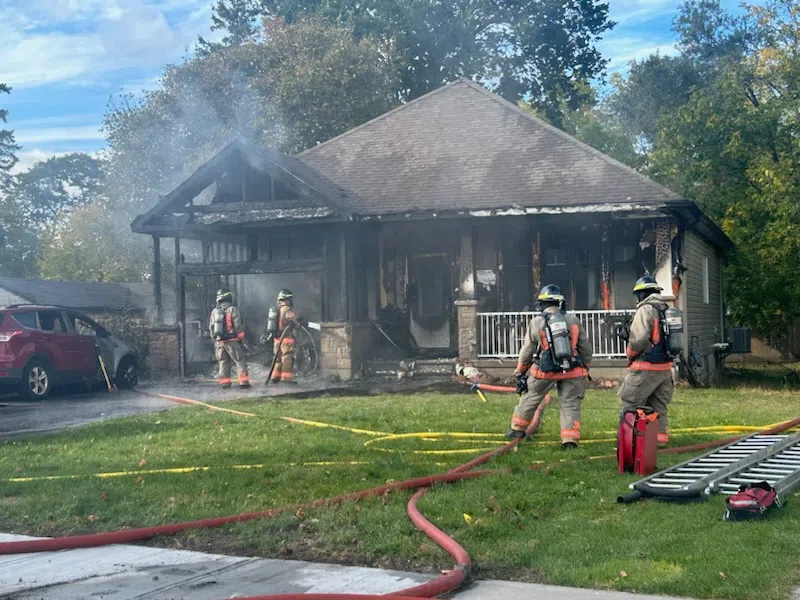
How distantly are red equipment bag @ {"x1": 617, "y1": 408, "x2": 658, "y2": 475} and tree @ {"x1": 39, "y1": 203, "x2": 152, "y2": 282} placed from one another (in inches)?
1171

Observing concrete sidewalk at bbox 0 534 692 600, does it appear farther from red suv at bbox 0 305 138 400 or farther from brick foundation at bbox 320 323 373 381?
brick foundation at bbox 320 323 373 381

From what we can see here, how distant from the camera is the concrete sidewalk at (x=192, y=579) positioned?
4.76 m

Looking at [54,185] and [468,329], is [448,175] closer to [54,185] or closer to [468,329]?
[468,329]

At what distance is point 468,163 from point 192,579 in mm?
15645

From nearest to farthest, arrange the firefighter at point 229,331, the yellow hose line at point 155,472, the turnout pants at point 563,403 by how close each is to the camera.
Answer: the yellow hose line at point 155,472 < the turnout pants at point 563,403 < the firefighter at point 229,331

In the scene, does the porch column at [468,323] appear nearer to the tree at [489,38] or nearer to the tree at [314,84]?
the tree at [314,84]

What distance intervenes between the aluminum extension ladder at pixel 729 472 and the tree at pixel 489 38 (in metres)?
28.7

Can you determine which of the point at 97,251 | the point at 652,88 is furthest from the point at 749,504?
the point at 652,88

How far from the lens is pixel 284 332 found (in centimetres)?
1677

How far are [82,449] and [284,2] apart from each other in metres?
34.5

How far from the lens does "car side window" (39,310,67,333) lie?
A: 16.2 metres

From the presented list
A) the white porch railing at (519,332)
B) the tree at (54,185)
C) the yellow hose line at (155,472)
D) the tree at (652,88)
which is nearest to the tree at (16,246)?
the tree at (54,185)

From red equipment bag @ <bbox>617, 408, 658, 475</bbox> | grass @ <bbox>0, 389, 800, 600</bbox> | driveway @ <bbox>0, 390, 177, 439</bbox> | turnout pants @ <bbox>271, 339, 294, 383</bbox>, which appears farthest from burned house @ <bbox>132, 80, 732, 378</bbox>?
red equipment bag @ <bbox>617, 408, 658, 475</bbox>

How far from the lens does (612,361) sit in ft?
56.1
